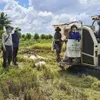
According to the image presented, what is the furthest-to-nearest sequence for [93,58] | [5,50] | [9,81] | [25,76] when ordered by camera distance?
[5,50], [93,58], [25,76], [9,81]

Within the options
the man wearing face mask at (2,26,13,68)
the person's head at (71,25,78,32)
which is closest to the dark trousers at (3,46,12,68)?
the man wearing face mask at (2,26,13,68)

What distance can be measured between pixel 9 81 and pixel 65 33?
8.73m

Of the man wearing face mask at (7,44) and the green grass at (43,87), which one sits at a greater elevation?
the man wearing face mask at (7,44)

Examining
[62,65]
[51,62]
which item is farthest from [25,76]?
[51,62]

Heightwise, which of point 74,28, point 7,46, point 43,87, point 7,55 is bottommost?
point 43,87

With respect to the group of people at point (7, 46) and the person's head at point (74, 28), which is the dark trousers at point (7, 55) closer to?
the group of people at point (7, 46)

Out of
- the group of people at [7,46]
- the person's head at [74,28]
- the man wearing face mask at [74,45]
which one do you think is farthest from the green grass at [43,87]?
the person's head at [74,28]

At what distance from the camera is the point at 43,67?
518 inches

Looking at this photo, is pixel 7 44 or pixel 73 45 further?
pixel 7 44

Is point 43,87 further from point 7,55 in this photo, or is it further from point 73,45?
point 7,55

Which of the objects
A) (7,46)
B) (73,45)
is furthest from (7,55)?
(73,45)

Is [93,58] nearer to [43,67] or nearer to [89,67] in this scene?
[89,67]

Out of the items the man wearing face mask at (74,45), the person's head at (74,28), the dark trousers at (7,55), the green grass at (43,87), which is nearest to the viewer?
the green grass at (43,87)

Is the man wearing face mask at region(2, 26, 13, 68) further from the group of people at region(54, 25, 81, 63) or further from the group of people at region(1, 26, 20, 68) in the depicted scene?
the group of people at region(54, 25, 81, 63)
